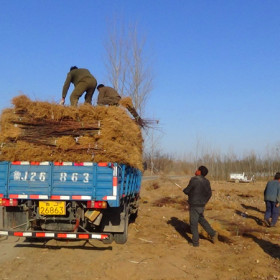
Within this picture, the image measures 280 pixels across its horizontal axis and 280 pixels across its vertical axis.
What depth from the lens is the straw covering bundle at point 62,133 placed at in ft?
22.6

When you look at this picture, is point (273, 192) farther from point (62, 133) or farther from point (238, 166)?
point (238, 166)

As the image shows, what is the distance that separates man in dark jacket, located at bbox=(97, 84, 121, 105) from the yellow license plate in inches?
137

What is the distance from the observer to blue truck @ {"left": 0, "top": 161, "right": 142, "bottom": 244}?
680 centimetres

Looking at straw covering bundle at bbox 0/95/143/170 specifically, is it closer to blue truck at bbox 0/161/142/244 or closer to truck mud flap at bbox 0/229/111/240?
blue truck at bbox 0/161/142/244

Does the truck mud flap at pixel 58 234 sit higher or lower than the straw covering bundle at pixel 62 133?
lower

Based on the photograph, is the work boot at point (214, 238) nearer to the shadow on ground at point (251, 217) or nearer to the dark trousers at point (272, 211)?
the dark trousers at point (272, 211)

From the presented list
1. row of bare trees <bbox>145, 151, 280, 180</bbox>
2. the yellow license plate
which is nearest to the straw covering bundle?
the yellow license plate

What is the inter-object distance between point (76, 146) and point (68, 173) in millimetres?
535

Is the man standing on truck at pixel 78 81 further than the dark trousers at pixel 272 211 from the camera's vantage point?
No

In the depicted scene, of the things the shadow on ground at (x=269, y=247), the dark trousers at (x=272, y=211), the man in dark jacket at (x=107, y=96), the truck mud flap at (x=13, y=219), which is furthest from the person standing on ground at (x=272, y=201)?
the truck mud flap at (x=13, y=219)

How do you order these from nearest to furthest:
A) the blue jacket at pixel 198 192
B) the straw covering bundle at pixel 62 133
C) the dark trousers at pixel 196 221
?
the straw covering bundle at pixel 62 133, the dark trousers at pixel 196 221, the blue jacket at pixel 198 192

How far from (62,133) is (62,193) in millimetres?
1158

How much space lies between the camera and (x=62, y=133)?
7059 mm

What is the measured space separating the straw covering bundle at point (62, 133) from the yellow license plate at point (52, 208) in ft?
2.70
